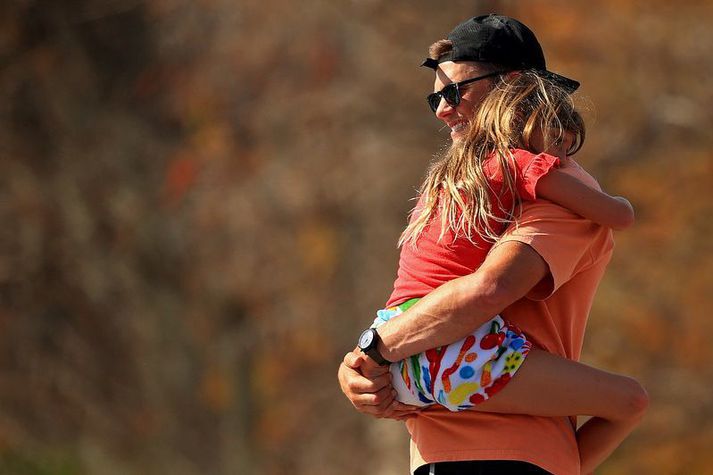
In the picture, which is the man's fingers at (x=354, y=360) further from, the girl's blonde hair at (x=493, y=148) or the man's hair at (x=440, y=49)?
the man's hair at (x=440, y=49)

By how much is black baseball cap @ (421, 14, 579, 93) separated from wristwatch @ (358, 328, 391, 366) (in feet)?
2.11

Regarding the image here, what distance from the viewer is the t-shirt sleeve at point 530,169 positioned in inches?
95.3

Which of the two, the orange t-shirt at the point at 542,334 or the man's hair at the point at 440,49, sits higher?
the man's hair at the point at 440,49

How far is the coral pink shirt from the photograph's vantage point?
2.44 metres

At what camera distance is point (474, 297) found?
234 cm

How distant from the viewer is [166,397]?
12.9 metres

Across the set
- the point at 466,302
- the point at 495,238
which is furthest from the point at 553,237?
the point at 466,302

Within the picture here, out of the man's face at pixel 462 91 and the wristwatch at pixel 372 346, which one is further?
the man's face at pixel 462 91

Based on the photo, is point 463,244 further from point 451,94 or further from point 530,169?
point 451,94

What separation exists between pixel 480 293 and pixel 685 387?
29.4 feet

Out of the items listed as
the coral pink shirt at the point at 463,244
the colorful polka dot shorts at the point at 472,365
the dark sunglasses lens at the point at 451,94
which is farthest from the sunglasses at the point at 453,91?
the colorful polka dot shorts at the point at 472,365

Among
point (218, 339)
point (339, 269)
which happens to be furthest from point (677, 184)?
Result: point (218, 339)

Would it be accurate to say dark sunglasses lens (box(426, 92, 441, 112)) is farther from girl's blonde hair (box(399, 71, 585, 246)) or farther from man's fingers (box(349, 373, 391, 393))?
man's fingers (box(349, 373, 391, 393))

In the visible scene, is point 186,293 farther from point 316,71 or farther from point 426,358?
point 426,358
